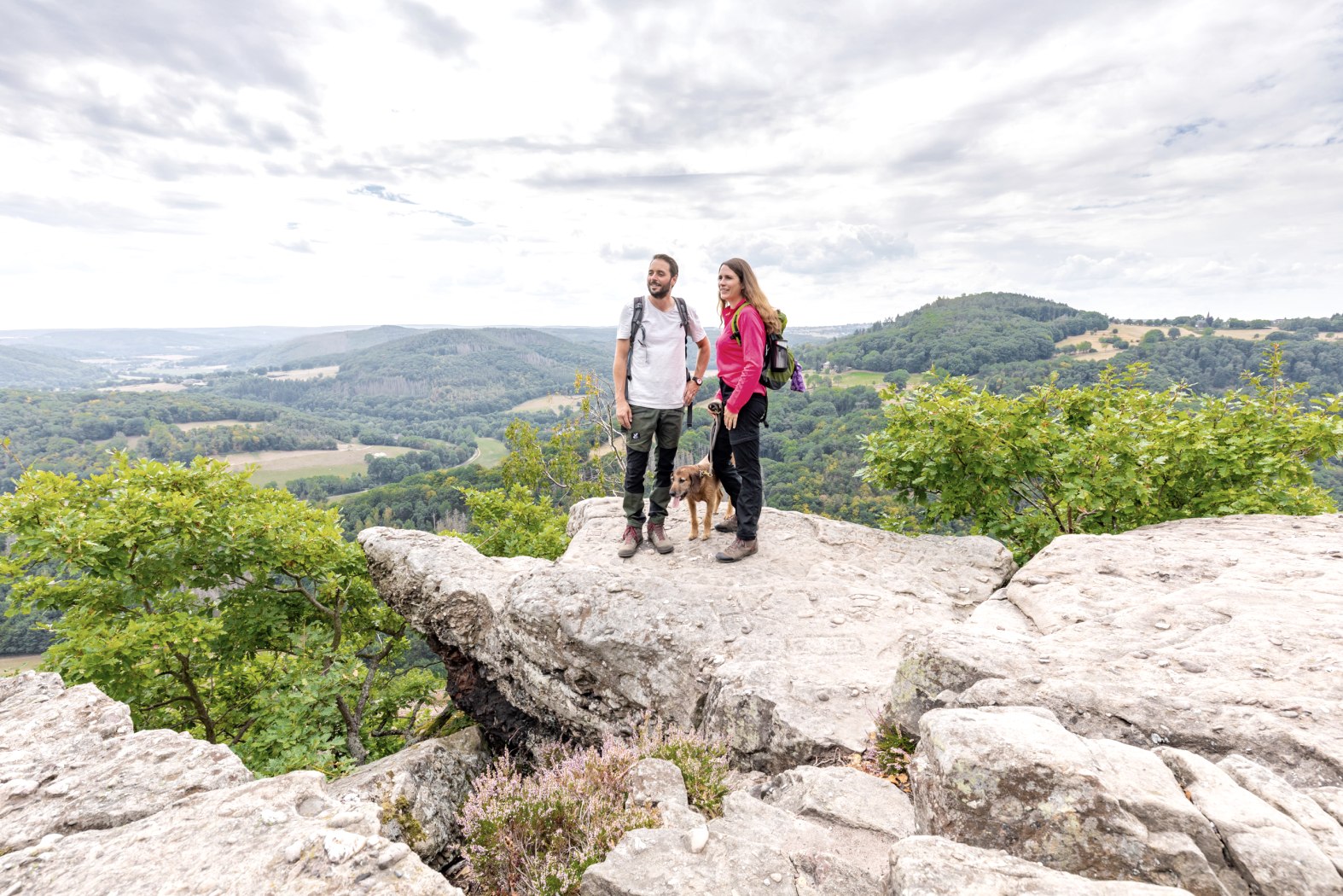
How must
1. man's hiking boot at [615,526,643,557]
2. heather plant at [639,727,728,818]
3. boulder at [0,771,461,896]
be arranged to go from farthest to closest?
man's hiking boot at [615,526,643,557] < heather plant at [639,727,728,818] < boulder at [0,771,461,896]

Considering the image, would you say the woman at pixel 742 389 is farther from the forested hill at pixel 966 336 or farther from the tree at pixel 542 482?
the forested hill at pixel 966 336

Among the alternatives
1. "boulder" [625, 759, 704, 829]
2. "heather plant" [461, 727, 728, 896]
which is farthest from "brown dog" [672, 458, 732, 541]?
"boulder" [625, 759, 704, 829]

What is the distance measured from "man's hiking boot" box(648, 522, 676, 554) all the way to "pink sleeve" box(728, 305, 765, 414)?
2.36 meters

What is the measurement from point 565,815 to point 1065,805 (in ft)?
9.42

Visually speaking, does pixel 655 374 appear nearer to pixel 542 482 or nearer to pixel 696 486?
pixel 696 486

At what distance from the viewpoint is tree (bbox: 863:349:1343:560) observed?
7703 mm

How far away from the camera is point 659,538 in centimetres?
784

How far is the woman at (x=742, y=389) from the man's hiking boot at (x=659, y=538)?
0.73 meters

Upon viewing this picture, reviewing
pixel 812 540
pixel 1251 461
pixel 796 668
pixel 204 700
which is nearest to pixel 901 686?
pixel 796 668

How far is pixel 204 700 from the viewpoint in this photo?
940cm

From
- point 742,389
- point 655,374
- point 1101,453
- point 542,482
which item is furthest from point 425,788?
point 542,482

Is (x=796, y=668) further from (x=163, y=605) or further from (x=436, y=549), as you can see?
(x=163, y=605)

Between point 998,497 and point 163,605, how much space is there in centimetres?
1160

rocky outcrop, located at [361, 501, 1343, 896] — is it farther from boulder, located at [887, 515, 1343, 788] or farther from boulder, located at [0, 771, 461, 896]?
boulder, located at [0, 771, 461, 896]
